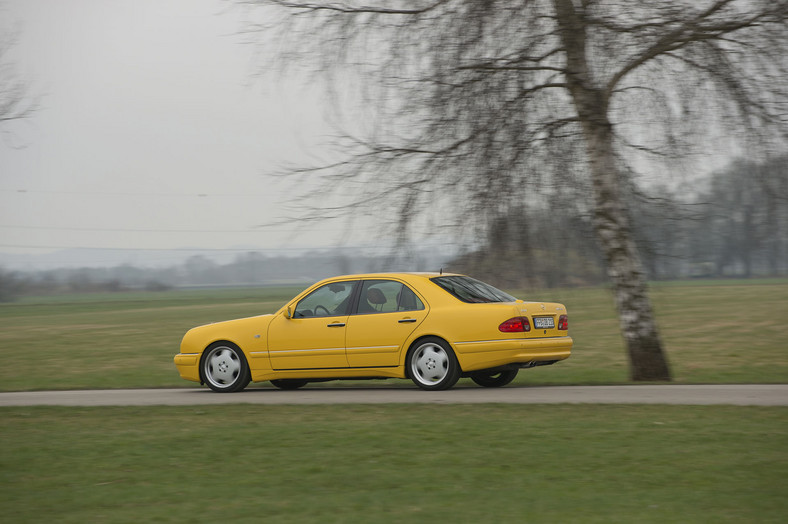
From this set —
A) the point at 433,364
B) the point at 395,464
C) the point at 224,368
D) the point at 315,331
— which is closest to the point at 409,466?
the point at 395,464

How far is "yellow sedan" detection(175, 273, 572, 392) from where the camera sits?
1234cm

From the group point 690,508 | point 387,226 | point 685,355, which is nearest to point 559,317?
point 387,226

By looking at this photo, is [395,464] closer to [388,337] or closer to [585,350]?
[388,337]

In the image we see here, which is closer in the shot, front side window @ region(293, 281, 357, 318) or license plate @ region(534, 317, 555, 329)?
license plate @ region(534, 317, 555, 329)

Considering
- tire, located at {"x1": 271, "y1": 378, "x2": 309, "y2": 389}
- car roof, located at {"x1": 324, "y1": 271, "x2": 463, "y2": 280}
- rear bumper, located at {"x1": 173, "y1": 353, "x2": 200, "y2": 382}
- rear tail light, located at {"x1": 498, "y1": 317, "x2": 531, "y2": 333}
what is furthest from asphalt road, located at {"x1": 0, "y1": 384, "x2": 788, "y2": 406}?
car roof, located at {"x1": 324, "y1": 271, "x2": 463, "y2": 280}

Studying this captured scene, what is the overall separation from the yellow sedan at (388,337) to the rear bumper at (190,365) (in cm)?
2

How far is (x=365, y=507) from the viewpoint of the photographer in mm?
6262

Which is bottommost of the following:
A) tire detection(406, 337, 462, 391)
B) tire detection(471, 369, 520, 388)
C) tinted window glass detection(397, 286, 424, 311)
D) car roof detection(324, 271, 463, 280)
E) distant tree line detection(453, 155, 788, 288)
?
tire detection(471, 369, 520, 388)

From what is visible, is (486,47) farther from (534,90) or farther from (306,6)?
(306,6)

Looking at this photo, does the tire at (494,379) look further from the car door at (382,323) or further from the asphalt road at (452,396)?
the car door at (382,323)

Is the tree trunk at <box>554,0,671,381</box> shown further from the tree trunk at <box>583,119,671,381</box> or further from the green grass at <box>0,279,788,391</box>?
the green grass at <box>0,279,788,391</box>

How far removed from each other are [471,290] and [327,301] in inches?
76.8

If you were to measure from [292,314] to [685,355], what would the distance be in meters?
10.4

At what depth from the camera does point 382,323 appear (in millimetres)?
12906
